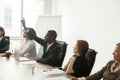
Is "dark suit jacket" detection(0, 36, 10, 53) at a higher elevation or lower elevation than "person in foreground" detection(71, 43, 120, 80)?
lower

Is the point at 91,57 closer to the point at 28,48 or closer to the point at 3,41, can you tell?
the point at 28,48

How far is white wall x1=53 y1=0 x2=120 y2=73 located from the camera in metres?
4.25

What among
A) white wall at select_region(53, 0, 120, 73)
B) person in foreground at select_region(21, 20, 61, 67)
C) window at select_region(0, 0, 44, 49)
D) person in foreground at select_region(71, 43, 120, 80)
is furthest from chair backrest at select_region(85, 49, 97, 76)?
window at select_region(0, 0, 44, 49)

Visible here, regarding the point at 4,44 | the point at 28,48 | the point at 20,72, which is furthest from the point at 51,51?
the point at 4,44

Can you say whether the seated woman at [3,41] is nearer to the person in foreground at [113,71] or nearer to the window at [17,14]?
the window at [17,14]

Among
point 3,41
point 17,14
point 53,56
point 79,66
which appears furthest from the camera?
point 17,14

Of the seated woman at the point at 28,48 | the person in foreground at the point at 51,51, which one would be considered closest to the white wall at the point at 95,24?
the person in foreground at the point at 51,51

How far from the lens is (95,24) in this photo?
4.73 m

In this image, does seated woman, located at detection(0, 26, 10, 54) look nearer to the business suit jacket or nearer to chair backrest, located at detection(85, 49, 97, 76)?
chair backrest, located at detection(85, 49, 97, 76)

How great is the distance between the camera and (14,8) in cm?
654

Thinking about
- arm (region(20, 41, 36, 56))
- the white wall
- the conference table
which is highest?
the white wall

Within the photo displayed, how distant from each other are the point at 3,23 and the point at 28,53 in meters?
2.46

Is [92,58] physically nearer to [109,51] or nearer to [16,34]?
[109,51]

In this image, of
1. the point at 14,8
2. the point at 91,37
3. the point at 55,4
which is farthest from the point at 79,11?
the point at 14,8
